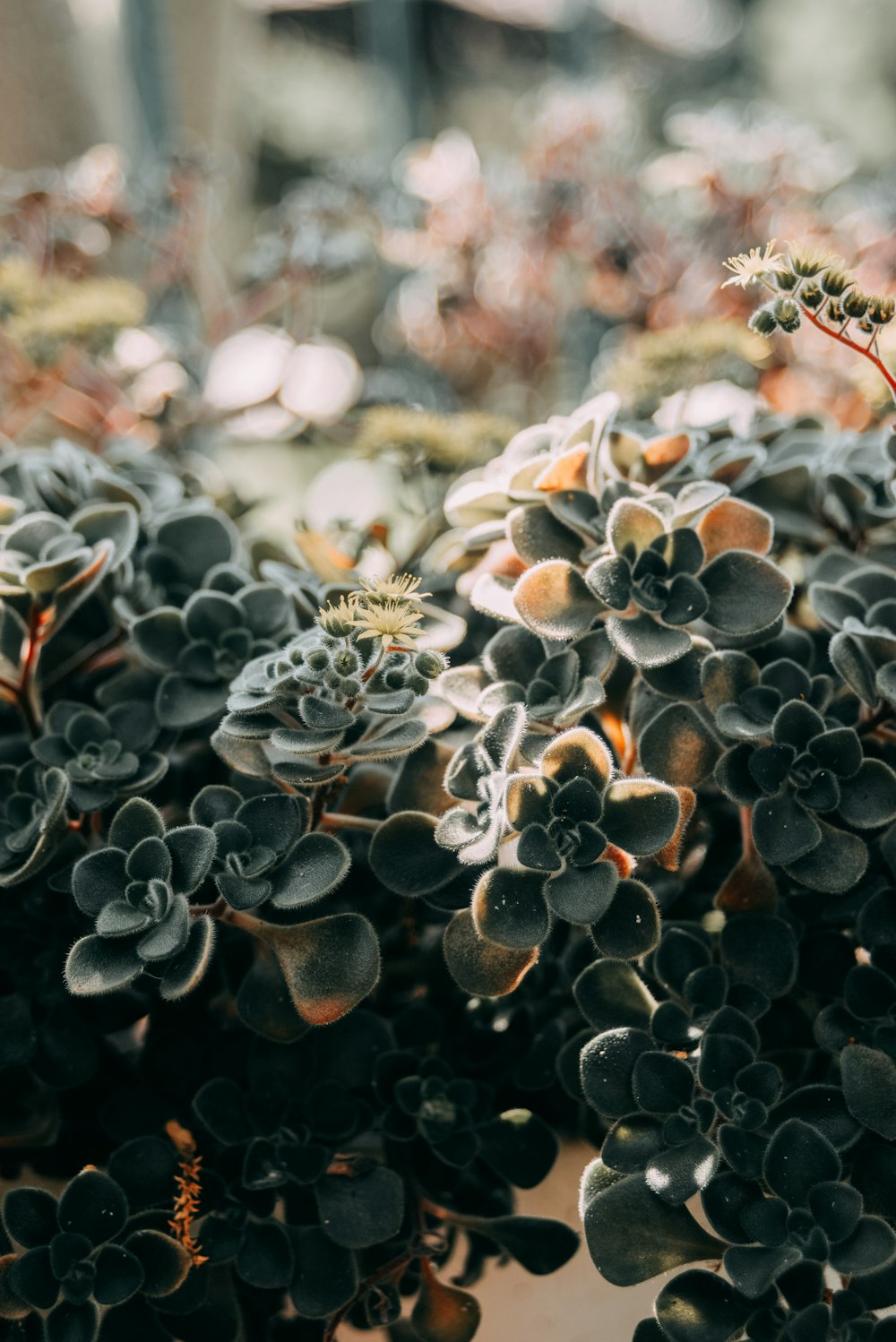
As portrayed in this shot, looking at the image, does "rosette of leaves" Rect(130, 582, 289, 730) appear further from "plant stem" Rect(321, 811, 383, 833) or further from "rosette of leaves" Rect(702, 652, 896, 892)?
"rosette of leaves" Rect(702, 652, 896, 892)

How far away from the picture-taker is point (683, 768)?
55cm

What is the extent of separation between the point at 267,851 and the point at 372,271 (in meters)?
1.09

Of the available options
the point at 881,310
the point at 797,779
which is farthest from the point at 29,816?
the point at 881,310

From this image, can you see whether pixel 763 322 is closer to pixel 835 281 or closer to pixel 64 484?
pixel 835 281

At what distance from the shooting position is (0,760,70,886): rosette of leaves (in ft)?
1.71

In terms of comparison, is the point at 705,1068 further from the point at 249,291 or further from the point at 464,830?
the point at 249,291

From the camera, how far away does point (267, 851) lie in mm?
522

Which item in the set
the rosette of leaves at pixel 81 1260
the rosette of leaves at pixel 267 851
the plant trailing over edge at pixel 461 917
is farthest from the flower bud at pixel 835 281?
the rosette of leaves at pixel 81 1260

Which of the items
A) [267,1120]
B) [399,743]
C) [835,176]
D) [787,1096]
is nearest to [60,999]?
[267,1120]

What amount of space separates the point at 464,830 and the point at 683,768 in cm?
12

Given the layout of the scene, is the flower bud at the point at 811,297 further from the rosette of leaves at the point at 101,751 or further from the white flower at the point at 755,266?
the rosette of leaves at the point at 101,751

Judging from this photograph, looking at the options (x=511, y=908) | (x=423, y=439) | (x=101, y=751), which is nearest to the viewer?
(x=511, y=908)

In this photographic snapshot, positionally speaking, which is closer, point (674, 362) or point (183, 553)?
point (183, 553)

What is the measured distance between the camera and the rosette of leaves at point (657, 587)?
533 mm
